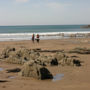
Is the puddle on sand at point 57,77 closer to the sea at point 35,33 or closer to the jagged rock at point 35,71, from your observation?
the jagged rock at point 35,71

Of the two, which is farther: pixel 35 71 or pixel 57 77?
pixel 57 77

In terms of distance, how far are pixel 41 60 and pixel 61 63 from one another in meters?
1.15

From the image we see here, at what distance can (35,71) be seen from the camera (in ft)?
29.3

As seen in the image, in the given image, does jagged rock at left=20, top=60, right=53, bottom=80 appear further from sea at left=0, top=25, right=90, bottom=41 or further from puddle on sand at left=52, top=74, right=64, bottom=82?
sea at left=0, top=25, right=90, bottom=41

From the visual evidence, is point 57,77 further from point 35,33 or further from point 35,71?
point 35,33

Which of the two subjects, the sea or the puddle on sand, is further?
the sea

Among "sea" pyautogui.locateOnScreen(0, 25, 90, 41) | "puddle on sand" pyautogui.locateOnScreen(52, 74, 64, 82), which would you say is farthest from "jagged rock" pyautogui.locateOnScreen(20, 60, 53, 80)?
"sea" pyautogui.locateOnScreen(0, 25, 90, 41)

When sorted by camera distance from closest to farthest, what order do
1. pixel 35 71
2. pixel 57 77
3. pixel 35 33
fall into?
pixel 35 71 → pixel 57 77 → pixel 35 33

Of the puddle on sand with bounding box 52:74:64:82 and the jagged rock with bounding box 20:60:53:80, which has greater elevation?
the jagged rock with bounding box 20:60:53:80

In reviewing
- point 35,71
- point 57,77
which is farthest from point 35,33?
point 35,71

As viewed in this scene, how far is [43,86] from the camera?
7887mm

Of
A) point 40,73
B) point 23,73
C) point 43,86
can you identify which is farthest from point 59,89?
Result: point 23,73

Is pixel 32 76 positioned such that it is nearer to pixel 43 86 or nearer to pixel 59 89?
pixel 43 86

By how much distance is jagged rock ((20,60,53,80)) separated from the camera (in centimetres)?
890
